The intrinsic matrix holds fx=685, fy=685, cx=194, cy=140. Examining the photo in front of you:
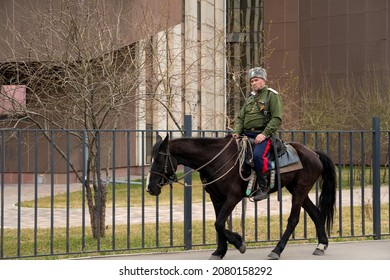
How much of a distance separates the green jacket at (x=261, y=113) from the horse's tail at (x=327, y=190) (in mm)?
1263

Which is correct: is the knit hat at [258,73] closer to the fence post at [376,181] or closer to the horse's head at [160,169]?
the horse's head at [160,169]

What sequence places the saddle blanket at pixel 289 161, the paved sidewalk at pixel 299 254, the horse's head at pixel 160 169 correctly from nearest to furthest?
1. the horse's head at pixel 160 169
2. the saddle blanket at pixel 289 161
3. the paved sidewalk at pixel 299 254

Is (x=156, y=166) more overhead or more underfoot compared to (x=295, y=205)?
more overhead

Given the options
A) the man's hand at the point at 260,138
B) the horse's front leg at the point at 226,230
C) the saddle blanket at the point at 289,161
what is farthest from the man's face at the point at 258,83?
the horse's front leg at the point at 226,230

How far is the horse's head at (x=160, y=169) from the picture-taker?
26.6ft

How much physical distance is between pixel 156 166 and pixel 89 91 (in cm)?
387

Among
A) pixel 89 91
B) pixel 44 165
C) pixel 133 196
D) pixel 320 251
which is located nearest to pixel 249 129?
pixel 320 251

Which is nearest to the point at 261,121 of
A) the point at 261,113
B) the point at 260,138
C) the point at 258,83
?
the point at 261,113

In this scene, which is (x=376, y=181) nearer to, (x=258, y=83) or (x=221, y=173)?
(x=258, y=83)

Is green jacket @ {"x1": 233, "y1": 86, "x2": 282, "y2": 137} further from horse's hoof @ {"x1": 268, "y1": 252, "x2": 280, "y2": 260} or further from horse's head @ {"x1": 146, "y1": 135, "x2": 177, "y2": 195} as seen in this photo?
horse's hoof @ {"x1": 268, "y1": 252, "x2": 280, "y2": 260}

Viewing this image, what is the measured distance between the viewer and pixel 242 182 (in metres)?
8.46

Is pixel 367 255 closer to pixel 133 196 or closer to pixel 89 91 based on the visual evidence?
pixel 89 91

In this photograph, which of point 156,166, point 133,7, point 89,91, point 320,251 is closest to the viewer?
point 156,166

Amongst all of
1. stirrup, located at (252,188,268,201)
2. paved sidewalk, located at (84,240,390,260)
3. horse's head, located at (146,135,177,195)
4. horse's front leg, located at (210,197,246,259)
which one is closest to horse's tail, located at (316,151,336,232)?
paved sidewalk, located at (84,240,390,260)
